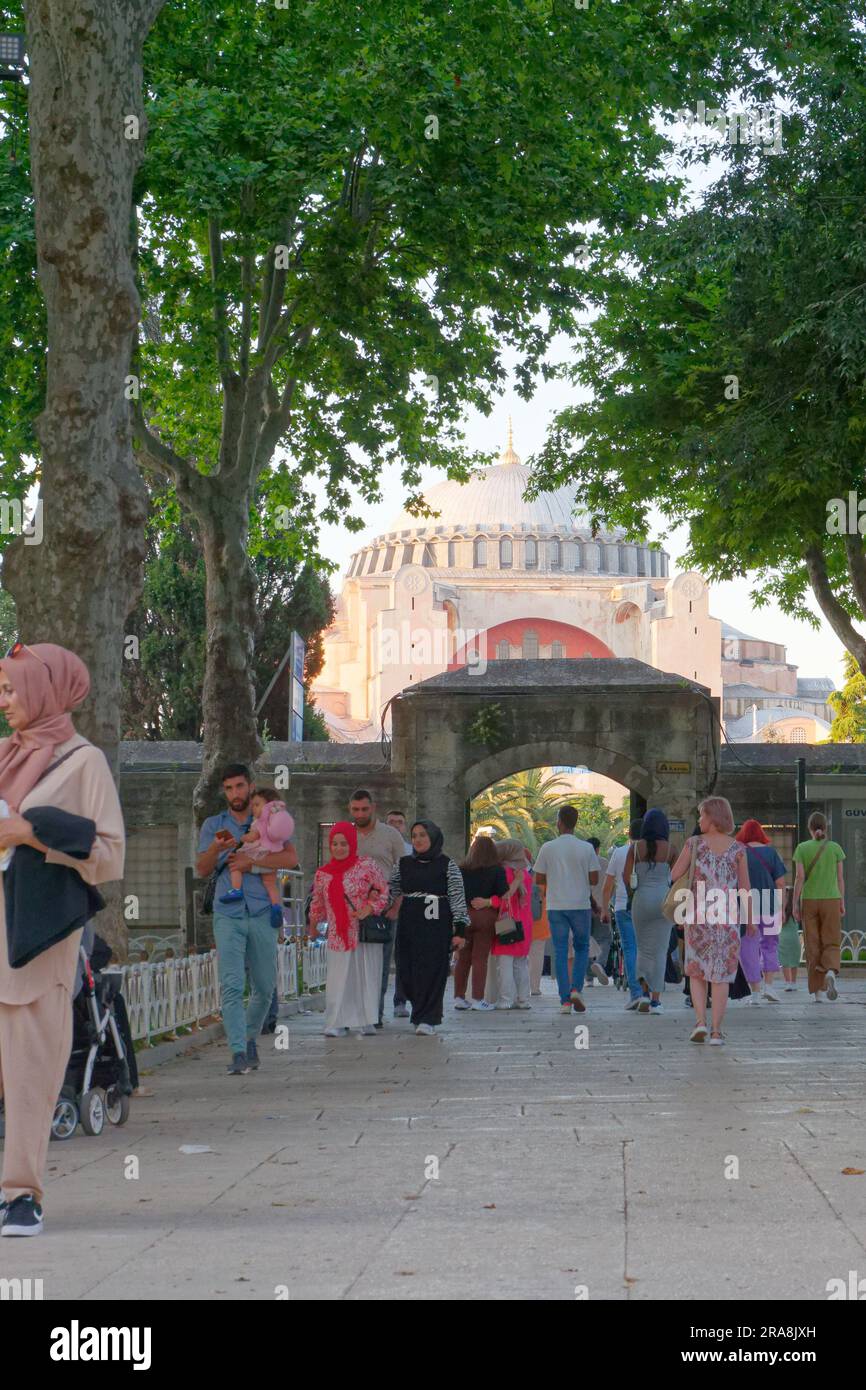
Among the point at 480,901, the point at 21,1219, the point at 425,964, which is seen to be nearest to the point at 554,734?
the point at 480,901

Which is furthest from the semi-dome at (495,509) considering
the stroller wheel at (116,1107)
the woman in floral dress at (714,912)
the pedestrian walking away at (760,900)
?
the stroller wheel at (116,1107)

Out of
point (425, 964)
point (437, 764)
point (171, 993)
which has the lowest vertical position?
point (171, 993)

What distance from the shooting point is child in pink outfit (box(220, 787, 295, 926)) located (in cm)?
1102

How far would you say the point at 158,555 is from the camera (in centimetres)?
3950

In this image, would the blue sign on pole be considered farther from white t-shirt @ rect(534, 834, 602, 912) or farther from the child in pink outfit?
the child in pink outfit

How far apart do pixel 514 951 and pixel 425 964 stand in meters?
3.33

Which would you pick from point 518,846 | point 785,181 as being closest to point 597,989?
point 518,846

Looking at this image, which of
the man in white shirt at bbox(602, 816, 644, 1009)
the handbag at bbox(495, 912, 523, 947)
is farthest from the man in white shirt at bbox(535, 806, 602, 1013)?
the man in white shirt at bbox(602, 816, 644, 1009)

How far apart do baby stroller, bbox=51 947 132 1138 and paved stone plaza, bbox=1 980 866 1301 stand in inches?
5.1

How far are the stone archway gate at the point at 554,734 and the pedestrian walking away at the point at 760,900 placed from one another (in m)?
8.92

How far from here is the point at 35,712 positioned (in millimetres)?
6023

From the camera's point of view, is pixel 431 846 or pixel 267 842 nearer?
pixel 267 842

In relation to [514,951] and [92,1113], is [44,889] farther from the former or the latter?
[514,951]

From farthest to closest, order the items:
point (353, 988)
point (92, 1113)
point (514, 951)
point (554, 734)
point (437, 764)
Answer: point (437, 764), point (554, 734), point (514, 951), point (353, 988), point (92, 1113)
